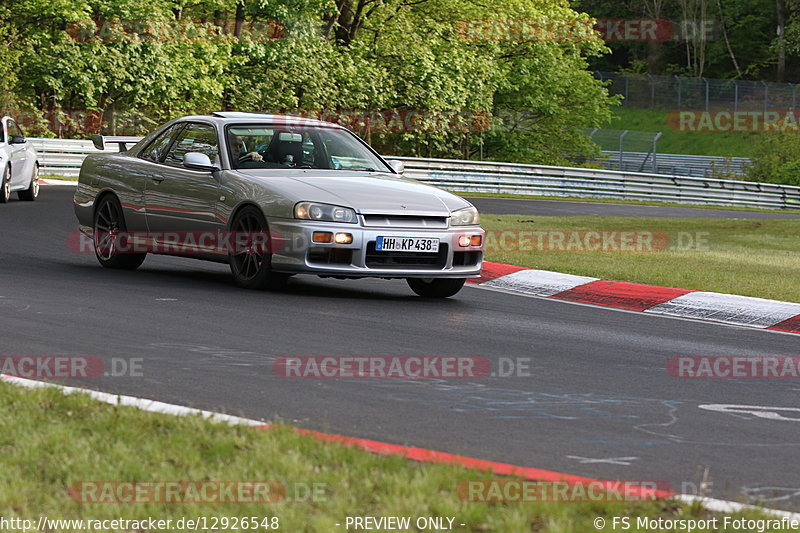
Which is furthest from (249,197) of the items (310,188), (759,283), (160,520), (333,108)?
(333,108)

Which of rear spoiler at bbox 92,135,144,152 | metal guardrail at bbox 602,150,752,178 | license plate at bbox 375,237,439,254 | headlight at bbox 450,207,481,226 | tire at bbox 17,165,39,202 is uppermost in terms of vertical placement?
rear spoiler at bbox 92,135,144,152

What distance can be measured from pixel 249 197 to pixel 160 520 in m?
6.72

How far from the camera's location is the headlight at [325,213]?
1030cm

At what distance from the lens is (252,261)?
10781mm

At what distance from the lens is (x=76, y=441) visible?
16.4ft

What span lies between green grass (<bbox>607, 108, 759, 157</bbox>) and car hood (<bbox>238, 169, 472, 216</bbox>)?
61.3 m

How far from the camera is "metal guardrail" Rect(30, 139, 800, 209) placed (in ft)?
121

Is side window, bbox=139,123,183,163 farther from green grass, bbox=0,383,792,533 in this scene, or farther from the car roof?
green grass, bbox=0,383,792,533

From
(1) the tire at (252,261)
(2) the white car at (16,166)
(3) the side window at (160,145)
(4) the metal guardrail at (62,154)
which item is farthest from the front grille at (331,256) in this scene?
(4) the metal guardrail at (62,154)

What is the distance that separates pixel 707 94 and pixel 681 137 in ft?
23.1
